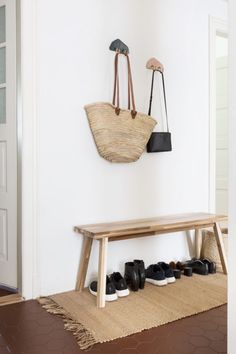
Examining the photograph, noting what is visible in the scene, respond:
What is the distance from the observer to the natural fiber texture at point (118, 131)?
87.1 inches

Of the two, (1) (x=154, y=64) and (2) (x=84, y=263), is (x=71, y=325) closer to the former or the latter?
(2) (x=84, y=263)

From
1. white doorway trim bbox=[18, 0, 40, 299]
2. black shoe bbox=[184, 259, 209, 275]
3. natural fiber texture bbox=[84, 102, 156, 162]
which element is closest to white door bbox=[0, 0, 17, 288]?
white doorway trim bbox=[18, 0, 40, 299]

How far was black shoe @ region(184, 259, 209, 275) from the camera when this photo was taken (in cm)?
252

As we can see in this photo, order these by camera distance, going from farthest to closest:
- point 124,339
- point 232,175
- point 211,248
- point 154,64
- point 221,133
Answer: point 221,133, point 211,248, point 154,64, point 124,339, point 232,175

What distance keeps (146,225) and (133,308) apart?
0.54 metres

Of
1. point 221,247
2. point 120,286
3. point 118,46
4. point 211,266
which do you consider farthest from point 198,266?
point 118,46

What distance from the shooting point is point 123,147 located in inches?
90.7

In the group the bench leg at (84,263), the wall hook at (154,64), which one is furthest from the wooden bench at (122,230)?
the wall hook at (154,64)

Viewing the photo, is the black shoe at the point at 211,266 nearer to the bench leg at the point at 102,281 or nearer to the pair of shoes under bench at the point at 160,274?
the pair of shoes under bench at the point at 160,274

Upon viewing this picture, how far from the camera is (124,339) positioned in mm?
1601

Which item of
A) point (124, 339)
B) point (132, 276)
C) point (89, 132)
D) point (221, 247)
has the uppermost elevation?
point (89, 132)

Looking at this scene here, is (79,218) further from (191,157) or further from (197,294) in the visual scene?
(191,157)

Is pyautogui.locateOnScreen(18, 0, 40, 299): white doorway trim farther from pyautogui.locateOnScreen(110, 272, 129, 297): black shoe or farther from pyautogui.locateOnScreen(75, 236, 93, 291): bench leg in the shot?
pyautogui.locateOnScreen(110, 272, 129, 297): black shoe

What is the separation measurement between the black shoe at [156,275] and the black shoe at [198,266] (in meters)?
0.33
